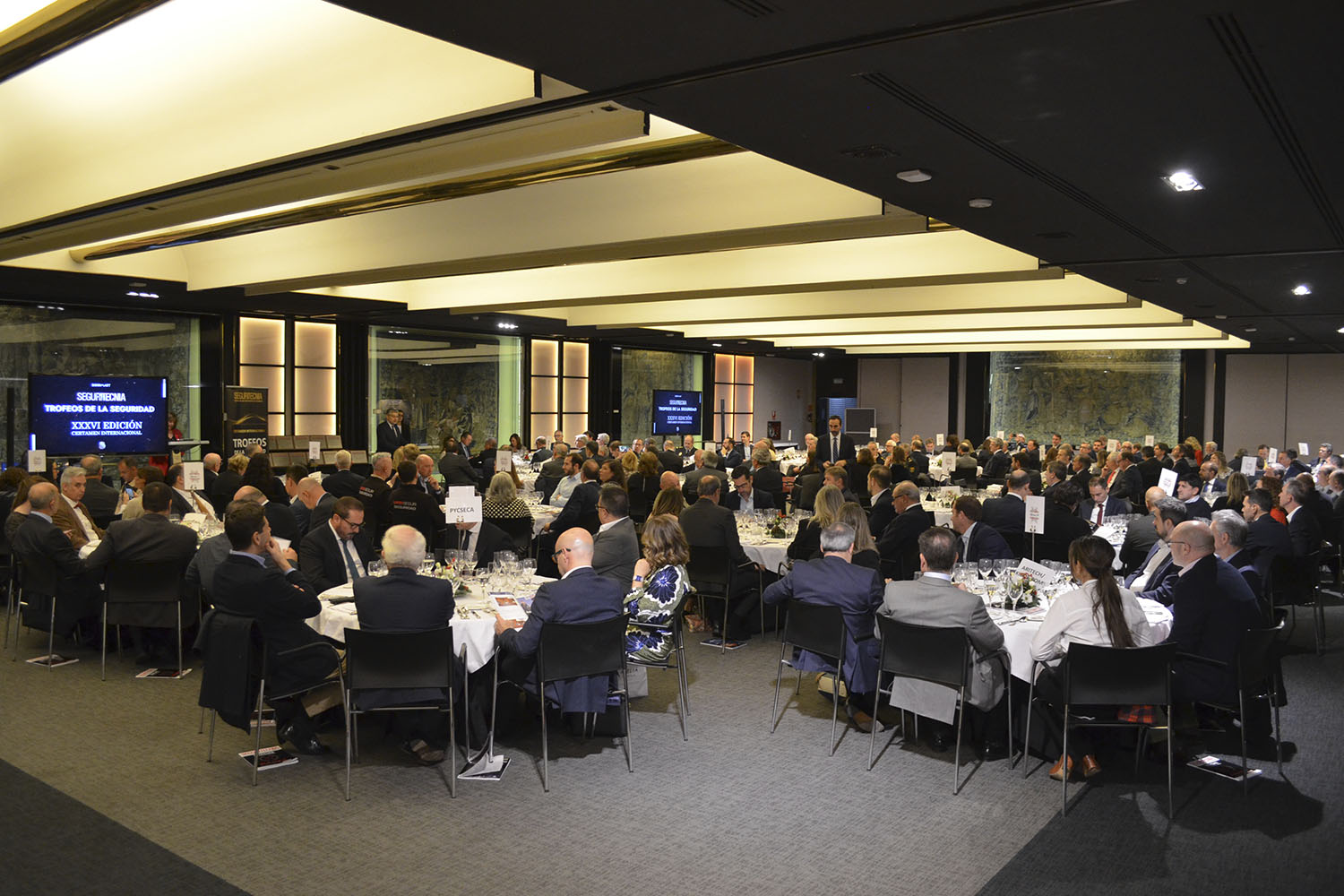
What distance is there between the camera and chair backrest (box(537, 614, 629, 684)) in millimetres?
4852

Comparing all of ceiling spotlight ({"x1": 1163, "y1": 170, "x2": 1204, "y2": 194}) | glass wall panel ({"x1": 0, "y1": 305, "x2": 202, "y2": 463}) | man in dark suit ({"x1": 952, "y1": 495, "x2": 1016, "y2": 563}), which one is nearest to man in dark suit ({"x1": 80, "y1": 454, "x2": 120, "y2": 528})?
glass wall panel ({"x1": 0, "y1": 305, "x2": 202, "y2": 463})

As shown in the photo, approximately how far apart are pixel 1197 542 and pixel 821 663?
2.05m

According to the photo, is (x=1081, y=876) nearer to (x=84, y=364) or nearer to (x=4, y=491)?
(x=4, y=491)

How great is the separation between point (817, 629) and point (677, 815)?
1371mm

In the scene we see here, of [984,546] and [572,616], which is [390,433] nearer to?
[984,546]

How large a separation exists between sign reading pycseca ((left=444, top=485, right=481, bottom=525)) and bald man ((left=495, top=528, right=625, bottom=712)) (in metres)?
1.75

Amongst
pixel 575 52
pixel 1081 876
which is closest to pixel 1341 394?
pixel 1081 876

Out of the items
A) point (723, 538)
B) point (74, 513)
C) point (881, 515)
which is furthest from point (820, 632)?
point (74, 513)

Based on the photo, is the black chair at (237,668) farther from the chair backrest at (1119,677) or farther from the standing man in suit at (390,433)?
the standing man in suit at (390,433)

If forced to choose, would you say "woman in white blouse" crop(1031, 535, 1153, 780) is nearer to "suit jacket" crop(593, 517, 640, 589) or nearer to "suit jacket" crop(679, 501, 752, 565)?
"suit jacket" crop(593, 517, 640, 589)

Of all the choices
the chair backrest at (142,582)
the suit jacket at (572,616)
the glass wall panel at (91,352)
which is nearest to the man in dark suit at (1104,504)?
the suit jacket at (572,616)

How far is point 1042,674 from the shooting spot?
500cm

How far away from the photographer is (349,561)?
6.09 m

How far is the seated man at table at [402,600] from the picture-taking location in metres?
4.77
